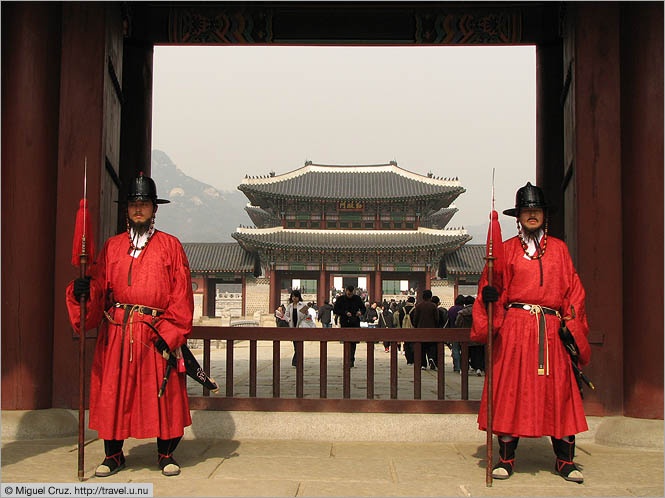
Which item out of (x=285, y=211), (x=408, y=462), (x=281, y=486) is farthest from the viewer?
(x=285, y=211)

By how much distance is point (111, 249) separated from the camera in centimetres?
445

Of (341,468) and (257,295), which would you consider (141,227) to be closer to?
(341,468)

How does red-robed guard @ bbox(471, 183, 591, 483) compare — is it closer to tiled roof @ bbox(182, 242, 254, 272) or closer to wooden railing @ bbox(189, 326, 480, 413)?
wooden railing @ bbox(189, 326, 480, 413)

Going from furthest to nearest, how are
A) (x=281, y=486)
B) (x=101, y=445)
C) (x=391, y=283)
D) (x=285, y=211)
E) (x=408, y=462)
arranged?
(x=391, y=283), (x=285, y=211), (x=101, y=445), (x=408, y=462), (x=281, y=486)

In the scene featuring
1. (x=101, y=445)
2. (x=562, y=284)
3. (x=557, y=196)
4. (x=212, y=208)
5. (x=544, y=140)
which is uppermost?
(x=212, y=208)

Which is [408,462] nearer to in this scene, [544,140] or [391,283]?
[544,140]

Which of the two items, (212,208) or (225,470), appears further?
(212,208)

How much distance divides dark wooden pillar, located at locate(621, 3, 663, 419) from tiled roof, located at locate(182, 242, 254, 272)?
32.4 metres

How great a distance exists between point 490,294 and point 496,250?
343 mm

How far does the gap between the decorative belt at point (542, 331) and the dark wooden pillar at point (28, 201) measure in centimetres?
372

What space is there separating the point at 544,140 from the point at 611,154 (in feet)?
6.29

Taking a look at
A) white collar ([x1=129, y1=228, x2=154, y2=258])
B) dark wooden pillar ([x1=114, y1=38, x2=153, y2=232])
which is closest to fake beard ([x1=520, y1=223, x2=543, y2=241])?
white collar ([x1=129, y1=228, x2=154, y2=258])

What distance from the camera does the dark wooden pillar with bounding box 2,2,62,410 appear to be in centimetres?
520

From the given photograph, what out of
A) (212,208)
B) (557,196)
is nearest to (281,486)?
(557,196)
